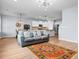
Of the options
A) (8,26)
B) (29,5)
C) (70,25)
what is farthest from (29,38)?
(8,26)

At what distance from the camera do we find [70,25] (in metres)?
5.25

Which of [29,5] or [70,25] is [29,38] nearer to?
[29,5]

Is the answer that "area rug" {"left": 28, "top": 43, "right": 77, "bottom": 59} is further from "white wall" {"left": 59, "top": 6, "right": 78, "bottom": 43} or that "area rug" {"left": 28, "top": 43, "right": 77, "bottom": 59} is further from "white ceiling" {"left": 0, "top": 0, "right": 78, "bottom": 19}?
"white ceiling" {"left": 0, "top": 0, "right": 78, "bottom": 19}

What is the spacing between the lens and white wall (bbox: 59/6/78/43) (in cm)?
489

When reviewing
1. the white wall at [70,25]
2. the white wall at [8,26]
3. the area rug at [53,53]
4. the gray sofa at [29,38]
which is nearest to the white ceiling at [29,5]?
the white wall at [70,25]

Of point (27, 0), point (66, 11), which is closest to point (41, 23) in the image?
point (66, 11)

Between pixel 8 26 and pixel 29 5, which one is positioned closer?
pixel 29 5

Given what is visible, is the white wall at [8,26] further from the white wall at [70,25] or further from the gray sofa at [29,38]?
the white wall at [70,25]

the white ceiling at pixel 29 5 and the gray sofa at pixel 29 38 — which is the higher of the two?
the white ceiling at pixel 29 5

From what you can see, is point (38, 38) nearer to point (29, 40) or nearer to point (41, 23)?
point (29, 40)

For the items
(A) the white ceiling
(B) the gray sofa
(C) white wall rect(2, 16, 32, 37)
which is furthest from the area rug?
(C) white wall rect(2, 16, 32, 37)

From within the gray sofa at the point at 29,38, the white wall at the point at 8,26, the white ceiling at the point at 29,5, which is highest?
the white ceiling at the point at 29,5

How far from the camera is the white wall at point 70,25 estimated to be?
4.89 m

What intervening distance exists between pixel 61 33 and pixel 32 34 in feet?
9.83
